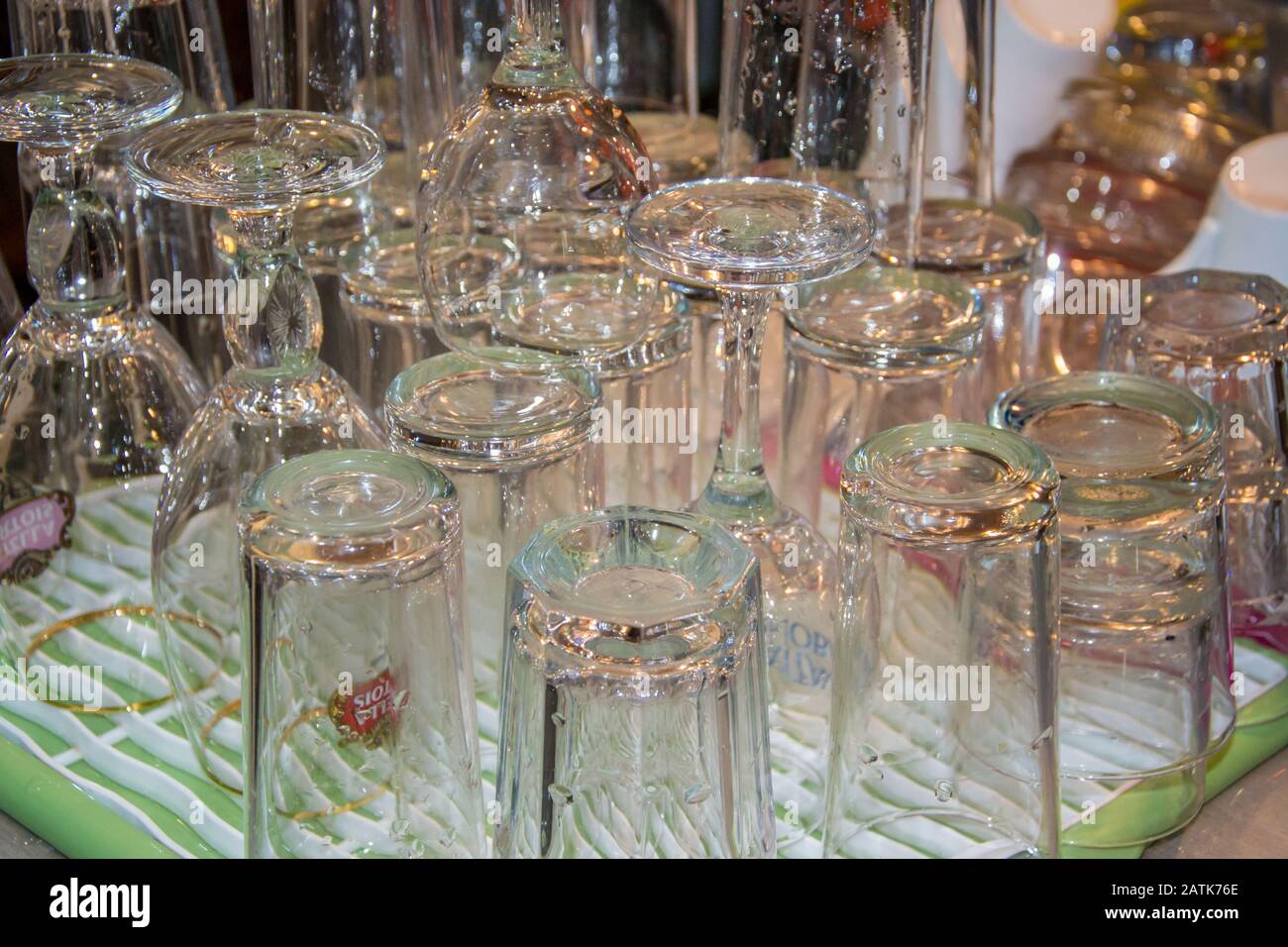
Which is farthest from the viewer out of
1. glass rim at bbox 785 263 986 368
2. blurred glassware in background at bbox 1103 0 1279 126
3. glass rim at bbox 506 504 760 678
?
blurred glassware in background at bbox 1103 0 1279 126

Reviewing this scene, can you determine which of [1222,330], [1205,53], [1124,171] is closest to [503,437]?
[1222,330]

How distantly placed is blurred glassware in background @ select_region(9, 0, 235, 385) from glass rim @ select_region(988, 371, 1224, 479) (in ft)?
1.27

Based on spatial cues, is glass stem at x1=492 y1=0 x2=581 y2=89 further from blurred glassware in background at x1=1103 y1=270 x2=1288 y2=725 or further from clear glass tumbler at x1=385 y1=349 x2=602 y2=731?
blurred glassware in background at x1=1103 y1=270 x2=1288 y2=725

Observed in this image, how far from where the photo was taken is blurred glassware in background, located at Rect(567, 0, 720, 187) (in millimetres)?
940

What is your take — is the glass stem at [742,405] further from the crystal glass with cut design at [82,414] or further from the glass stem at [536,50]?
the crystal glass with cut design at [82,414]

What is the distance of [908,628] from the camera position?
0.62 meters

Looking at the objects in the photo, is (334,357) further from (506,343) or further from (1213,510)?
(1213,510)

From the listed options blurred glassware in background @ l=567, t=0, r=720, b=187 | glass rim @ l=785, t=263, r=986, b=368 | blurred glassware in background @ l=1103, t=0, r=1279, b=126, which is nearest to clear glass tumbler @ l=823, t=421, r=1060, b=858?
glass rim @ l=785, t=263, r=986, b=368

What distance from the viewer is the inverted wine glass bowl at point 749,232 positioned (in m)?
0.61

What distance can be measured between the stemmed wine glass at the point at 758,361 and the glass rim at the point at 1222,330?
0.63 feet

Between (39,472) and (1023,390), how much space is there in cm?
42

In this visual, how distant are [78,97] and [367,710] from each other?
0.27 meters

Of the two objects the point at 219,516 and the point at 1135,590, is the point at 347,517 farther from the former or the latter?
the point at 1135,590

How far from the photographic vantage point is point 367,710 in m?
0.60
